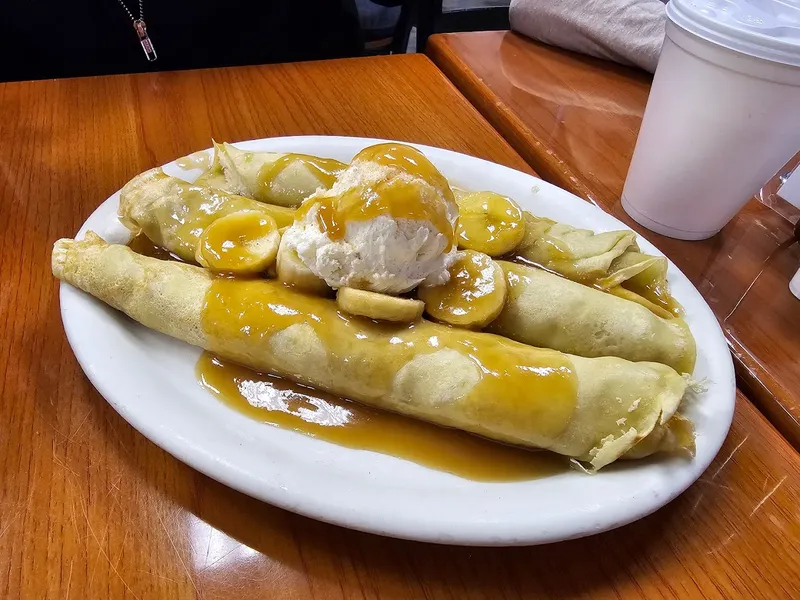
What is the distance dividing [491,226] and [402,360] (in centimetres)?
48

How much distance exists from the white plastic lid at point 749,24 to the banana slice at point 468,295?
33.1 inches

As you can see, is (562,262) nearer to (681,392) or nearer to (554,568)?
(681,392)

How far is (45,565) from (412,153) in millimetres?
1008

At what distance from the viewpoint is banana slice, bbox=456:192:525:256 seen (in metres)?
1.46

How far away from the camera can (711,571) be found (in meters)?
1.07

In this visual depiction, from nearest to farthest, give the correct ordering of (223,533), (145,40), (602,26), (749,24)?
(223,533)
(749,24)
(145,40)
(602,26)

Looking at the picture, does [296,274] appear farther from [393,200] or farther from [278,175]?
[278,175]

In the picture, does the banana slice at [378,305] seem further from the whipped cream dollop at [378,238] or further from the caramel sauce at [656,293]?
the caramel sauce at [656,293]

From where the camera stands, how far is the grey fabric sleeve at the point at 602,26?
2.75 metres

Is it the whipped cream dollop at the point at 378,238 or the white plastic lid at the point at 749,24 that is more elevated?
the white plastic lid at the point at 749,24

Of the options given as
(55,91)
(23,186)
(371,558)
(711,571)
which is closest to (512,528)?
(371,558)

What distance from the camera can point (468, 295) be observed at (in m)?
1.29

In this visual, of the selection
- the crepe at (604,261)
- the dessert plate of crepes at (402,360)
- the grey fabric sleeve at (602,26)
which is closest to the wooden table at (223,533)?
the dessert plate of crepes at (402,360)

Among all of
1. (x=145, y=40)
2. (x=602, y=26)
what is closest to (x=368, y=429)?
(x=145, y=40)
